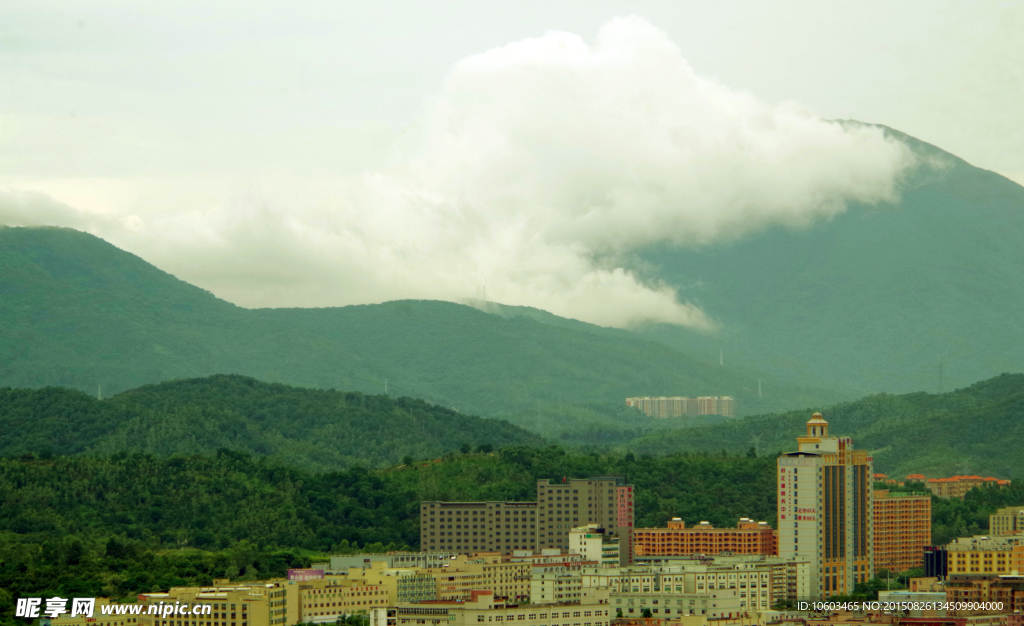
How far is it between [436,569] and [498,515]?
32.5 metres

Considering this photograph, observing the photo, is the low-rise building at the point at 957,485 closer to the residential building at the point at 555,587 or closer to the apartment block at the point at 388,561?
the apartment block at the point at 388,561

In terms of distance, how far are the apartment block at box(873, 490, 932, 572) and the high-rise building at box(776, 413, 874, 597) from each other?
8.32 m

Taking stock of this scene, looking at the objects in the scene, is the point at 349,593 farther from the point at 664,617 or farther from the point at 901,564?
the point at 901,564

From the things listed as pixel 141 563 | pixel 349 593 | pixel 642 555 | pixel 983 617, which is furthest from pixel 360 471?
pixel 983 617

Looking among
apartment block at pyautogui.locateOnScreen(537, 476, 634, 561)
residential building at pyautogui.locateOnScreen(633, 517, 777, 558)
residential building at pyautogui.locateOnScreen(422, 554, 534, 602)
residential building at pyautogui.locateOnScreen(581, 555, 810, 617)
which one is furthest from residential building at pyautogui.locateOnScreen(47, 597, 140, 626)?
apartment block at pyautogui.locateOnScreen(537, 476, 634, 561)

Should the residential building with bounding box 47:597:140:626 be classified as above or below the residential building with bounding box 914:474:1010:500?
below

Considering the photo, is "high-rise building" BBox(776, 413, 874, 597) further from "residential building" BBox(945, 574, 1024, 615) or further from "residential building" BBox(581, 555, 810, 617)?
"residential building" BBox(945, 574, 1024, 615)

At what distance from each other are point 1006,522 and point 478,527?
4144 cm

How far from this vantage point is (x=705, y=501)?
161000mm

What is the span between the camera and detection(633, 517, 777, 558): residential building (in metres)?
128

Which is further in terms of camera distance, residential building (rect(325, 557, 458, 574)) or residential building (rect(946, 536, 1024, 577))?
residential building (rect(946, 536, 1024, 577))

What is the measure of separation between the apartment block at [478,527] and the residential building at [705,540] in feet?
31.1

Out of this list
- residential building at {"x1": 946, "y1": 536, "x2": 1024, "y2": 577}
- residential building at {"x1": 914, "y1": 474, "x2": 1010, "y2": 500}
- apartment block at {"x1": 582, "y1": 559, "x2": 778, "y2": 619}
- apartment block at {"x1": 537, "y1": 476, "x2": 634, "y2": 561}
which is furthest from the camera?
residential building at {"x1": 914, "y1": 474, "x2": 1010, "y2": 500}

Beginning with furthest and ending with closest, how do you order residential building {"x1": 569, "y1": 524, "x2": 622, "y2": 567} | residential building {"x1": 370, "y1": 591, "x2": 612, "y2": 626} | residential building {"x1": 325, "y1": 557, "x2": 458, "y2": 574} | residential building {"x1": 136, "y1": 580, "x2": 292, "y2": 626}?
residential building {"x1": 569, "y1": 524, "x2": 622, "y2": 567} → residential building {"x1": 325, "y1": 557, "x2": 458, "y2": 574} → residential building {"x1": 136, "y1": 580, "x2": 292, "y2": 626} → residential building {"x1": 370, "y1": 591, "x2": 612, "y2": 626}
